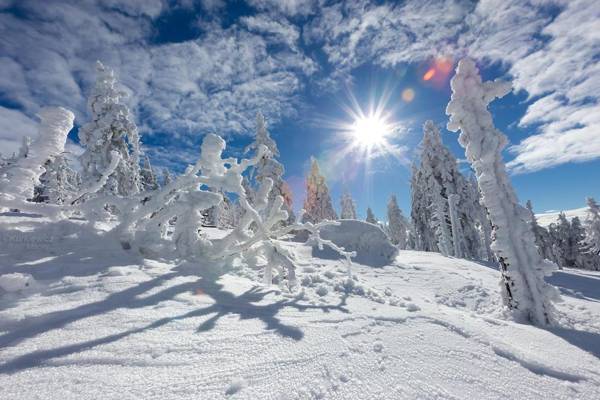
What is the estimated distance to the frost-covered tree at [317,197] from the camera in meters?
43.1

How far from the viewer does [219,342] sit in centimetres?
261

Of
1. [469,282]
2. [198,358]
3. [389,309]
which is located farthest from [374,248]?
[198,358]

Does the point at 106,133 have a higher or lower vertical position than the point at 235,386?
higher

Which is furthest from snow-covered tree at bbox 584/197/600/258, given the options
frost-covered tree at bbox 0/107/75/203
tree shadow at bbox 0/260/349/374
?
frost-covered tree at bbox 0/107/75/203

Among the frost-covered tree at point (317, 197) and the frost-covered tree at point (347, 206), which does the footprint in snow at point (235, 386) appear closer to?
the frost-covered tree at point (317, 197)

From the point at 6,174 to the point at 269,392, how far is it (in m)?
5.61

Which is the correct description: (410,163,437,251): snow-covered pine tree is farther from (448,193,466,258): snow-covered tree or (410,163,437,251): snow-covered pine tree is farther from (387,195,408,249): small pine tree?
(387,195,408,249): small pine tree

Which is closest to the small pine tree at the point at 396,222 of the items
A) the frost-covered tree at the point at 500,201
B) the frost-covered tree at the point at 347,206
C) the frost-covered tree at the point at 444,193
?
the frost-covered tree at the point at 347,206

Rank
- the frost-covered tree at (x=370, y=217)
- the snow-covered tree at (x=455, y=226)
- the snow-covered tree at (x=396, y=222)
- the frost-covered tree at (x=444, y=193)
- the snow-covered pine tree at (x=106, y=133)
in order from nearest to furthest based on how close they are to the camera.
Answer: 1. the snow-covered pine tree at (x=106, y=133)
2. the snow-covered tree at (x=455, y=226)
3. the frost-covered tree at (x=444, y=193)
4. the snow-covered tree at (x=396, y=222)
5. the frost-covered tree at (x=370, y=217)

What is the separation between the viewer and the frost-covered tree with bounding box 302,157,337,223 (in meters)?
43.1

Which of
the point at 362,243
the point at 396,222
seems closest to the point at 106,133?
the point at 362,243

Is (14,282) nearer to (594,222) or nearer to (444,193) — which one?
(444,193)

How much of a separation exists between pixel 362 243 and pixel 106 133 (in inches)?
700

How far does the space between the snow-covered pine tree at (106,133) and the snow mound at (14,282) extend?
17135 mm
